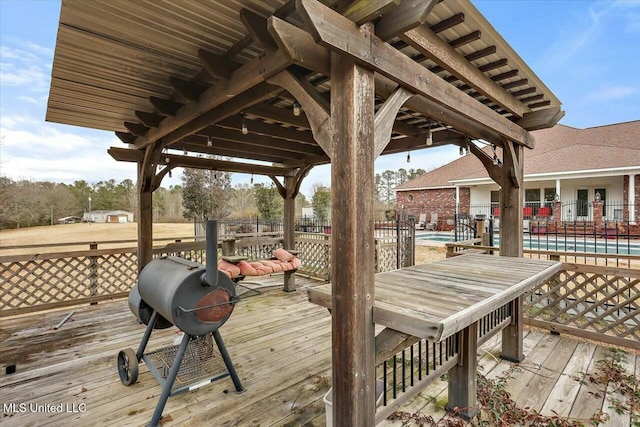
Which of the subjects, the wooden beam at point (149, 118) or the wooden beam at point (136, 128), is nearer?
the wooden beam at point (149, 118)

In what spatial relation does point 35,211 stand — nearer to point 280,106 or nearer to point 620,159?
Result: point 280,106

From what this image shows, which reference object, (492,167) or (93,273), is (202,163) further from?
(492,167)

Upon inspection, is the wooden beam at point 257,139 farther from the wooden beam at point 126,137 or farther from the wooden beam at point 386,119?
the wooden beam at point 386,119

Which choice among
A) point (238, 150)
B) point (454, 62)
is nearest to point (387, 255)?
point (238, 150)

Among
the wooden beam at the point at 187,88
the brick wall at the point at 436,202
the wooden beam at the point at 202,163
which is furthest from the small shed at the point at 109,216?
the wooden beam at the point at 187,88

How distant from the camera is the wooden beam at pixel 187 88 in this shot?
254cm

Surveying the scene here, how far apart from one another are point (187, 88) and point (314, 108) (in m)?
1.56

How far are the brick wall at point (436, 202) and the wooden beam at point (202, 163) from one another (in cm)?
1174

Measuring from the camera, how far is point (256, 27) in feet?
5.66

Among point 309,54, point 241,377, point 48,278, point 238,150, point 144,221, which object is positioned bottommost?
point 241,377

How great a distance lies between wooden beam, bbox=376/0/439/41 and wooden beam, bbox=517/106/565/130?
2414 mm

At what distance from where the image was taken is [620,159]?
451 inches

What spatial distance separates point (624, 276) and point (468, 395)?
2478 mm

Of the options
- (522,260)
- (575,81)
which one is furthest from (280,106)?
(575,81)
